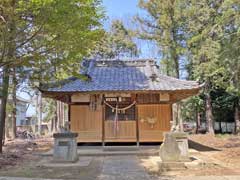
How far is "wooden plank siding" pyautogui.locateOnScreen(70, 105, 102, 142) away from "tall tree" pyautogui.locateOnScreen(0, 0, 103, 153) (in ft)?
20.7

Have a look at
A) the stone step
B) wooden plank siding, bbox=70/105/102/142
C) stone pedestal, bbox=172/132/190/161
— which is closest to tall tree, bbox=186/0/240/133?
stone pedestal, bbox=172/132/190/161

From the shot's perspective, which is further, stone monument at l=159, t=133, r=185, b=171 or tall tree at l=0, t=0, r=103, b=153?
stone monument at l=159, t=133, r=185, b=171

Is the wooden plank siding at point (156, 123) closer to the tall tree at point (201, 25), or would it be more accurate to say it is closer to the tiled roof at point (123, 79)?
the tiled roof at point (123, 79)

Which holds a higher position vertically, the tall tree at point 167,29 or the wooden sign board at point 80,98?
the tall tree at point 167,29

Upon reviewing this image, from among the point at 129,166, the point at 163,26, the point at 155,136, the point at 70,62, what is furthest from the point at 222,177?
the point at 163,26

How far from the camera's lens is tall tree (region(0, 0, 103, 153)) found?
906cm

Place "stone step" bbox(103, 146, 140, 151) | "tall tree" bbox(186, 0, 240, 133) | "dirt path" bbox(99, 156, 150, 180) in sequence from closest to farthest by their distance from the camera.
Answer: "dirt path" bbox(99, 156, 150, 180)
"tall tree" bbox(186, 0, 240, 133)
"stone step" bbox(103, 146, 140, 151)

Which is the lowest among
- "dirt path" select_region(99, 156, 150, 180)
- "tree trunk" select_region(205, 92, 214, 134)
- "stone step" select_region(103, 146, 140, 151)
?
"dirt path" select_region(99, 156, 150, 180)

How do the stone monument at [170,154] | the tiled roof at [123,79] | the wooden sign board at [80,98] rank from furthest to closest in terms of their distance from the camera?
1. the wooden sign board at [80,98]
2. the tiled roof at [123,79]
3. the stone monument at [170,154]

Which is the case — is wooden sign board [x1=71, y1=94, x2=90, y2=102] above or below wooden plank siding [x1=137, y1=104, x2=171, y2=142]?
above

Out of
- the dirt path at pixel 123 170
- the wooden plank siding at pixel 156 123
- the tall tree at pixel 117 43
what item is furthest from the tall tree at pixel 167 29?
the dirt path at pixel 123 170

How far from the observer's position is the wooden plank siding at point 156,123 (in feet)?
57.4

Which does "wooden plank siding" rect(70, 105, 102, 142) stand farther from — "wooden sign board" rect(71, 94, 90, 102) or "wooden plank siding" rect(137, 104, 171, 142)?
"wooden plank siding" rect(137, 104, 171, 142)

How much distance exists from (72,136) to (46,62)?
11.6 ft
